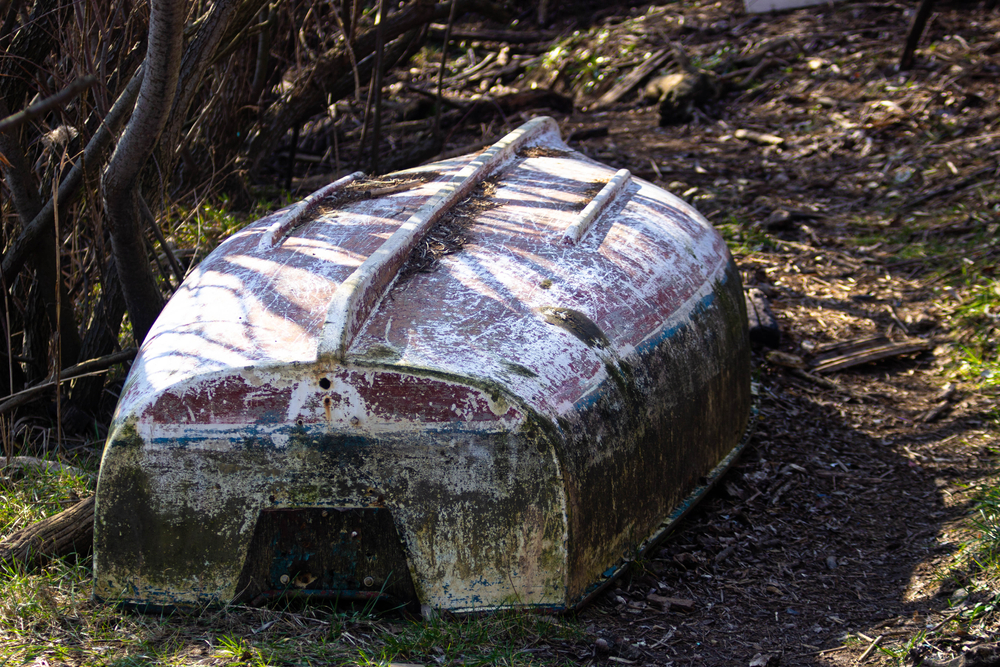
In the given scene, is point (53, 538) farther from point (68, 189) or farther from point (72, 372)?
point (68, 189)

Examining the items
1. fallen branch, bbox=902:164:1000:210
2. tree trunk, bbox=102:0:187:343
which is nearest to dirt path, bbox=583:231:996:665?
fallen branch, bbox=902:164:1000:210

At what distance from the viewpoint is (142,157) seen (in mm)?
3062

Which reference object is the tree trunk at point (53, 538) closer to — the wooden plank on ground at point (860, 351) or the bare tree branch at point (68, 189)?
the bare tree branch at point (68, 189)

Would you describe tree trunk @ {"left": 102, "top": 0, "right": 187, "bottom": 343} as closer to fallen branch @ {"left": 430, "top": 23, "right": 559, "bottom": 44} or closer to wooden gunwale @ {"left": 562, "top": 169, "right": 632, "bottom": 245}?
wooden gunwale @ {"left": 562, "top": 169, "right": 632, "bottom": 245}

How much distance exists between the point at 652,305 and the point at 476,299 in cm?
73

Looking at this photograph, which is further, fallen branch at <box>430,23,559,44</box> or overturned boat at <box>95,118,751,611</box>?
fallen branch at <box>430,23,559,44</box>

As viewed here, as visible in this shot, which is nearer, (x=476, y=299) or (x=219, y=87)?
(x=476, y=299)

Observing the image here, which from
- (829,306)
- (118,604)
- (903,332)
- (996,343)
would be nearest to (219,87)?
(118,604)

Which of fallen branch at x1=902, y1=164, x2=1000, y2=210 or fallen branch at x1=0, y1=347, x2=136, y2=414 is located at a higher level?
fallen branch at x1=0, y1=347, x2=136, y2=414

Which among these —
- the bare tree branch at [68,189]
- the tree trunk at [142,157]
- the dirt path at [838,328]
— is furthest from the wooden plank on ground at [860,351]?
the bare tree branch at [68,189]

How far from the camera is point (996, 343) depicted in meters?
4.79

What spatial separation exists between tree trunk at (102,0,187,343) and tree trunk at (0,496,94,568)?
36.4 inches

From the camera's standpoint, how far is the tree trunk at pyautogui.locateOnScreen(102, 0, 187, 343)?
2.68 m

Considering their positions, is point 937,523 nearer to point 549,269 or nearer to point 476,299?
point 549,269
